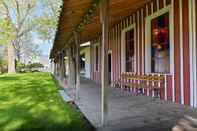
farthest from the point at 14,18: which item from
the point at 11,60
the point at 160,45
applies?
the point at 160,45

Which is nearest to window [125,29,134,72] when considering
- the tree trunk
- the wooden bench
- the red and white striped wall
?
the wooden bench

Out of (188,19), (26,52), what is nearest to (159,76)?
(188,19)

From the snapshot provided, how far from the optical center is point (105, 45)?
6.89 metres

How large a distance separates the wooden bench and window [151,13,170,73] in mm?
268

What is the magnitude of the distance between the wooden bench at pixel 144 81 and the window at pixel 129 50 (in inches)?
14.3

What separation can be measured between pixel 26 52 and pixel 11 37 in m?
26.5

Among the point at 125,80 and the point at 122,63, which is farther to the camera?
the point at 122,63

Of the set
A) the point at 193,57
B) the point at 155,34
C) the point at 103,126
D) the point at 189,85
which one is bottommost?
the point at 103,126

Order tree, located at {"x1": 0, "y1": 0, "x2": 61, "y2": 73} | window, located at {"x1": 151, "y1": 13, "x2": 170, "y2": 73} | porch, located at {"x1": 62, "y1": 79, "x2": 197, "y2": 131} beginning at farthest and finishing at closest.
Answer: tree, located at {"x1": 0, "y1": 0, "x2": 61, "y2": 73}
window, located at {"x1": 151, "y1": 13, "x2": 170, "y2": 73}
porch, located at {"x1": 62, "y1": 79, "x2": 197, "y2": 131}

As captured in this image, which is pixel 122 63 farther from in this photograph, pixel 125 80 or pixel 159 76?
pixel 159 76

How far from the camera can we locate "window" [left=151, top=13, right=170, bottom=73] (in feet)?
35.0

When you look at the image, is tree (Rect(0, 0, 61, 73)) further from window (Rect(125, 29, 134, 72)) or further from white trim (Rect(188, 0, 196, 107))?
white trim (Rect(188, 0, 196, 107))

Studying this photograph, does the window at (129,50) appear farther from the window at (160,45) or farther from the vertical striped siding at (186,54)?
the vertical striped siding at (186,54)

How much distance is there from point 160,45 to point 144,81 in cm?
137
